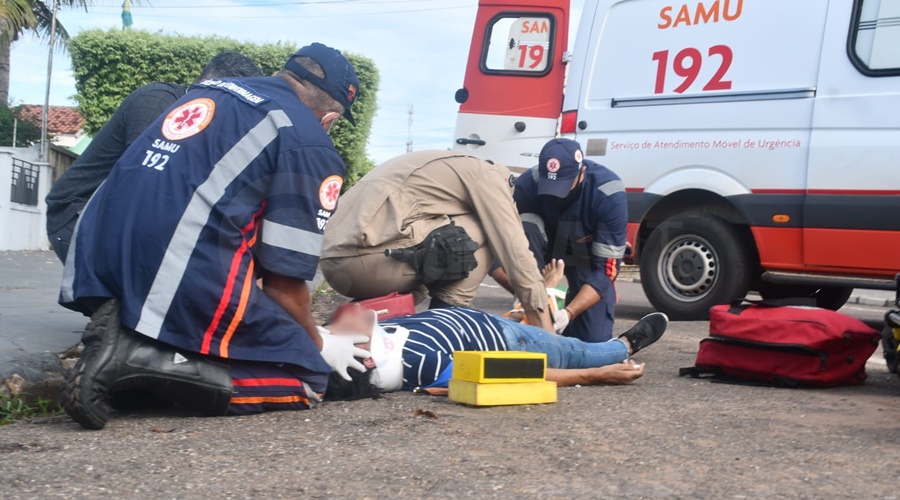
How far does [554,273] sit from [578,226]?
35 cm

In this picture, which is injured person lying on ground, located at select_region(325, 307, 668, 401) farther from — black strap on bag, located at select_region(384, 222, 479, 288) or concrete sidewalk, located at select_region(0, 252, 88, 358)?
concrete sidewalk, located at select_region(0, 252, 88, 358)

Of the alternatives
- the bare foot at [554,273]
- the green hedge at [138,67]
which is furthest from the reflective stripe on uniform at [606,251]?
the green hedge at [138,67]

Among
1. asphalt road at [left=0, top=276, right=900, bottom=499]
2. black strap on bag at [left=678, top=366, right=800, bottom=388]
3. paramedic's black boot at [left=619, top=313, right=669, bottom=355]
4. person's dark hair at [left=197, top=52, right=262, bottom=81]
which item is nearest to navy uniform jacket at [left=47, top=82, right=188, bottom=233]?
person's dark hair at [left=197, top=52, right=262, bottom=81]

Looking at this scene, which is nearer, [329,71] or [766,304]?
[329,71]

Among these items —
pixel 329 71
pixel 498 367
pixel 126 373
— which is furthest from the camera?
pixel 498 367

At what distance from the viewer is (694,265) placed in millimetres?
7410

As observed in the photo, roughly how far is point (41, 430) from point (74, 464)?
2.02 feet

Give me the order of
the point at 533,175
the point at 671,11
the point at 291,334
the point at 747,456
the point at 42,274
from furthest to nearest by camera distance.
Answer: the point at 42,274, the point at 671,11, the point at 533,175, the point at 291,334, the point at 747,456

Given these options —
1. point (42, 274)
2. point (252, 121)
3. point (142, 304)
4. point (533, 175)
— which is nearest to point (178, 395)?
point (142, 304)

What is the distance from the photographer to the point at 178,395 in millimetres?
3232

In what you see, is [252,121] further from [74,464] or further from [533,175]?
[533,175]

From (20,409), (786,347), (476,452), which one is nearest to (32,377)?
(20,409)

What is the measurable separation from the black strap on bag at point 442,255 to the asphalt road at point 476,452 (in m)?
1.02

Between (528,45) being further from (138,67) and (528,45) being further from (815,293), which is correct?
(138,67)
